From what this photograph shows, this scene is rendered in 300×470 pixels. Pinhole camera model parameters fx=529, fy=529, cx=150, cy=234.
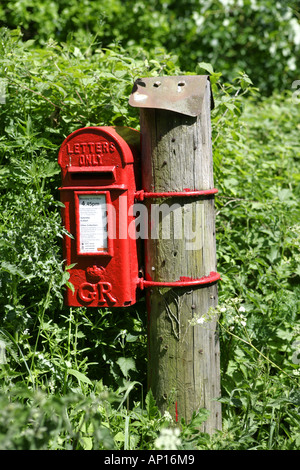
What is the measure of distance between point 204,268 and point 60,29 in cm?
533

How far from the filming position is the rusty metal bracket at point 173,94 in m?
Answer: 2.63

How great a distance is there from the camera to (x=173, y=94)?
265 centimetres

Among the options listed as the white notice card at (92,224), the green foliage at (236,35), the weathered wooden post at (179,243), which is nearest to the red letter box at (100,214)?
the white notice card at (92,224)

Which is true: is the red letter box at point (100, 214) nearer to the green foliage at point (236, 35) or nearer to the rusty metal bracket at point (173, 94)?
the rusty metal bracket at point (173, 94)

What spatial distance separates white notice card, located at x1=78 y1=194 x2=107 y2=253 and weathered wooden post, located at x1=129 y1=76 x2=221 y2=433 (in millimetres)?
226

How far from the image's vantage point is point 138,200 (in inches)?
112

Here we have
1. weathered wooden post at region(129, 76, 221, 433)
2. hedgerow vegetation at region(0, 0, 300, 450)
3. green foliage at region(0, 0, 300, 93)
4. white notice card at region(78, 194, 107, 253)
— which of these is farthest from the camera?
green foliage at region(0, 0, 300, 93)

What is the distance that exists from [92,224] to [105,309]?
556 millimetres

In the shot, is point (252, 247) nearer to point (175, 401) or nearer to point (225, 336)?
point (225, 336)

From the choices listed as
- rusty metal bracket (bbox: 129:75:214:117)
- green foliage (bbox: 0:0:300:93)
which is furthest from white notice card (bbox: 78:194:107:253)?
green foliage (bbox: 0:0:300:93)

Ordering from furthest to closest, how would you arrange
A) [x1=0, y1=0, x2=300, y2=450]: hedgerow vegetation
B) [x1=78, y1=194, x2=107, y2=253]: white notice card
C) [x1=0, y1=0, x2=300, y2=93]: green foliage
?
[x1=0, y1=0, x2=300, y2=93]: green foliage → [x1=78, y1=194, x2=107, y2=253]: white notice card → [x1=0, y1=0, x2=300, y2=450]: hedgerow vegetation

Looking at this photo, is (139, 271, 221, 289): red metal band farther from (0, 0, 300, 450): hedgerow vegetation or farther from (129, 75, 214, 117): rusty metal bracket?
(129, 75, 214, 117): rusty metal bracket

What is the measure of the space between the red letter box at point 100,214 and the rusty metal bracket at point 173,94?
0.26 m

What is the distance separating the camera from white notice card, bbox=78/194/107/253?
2.82 metres
